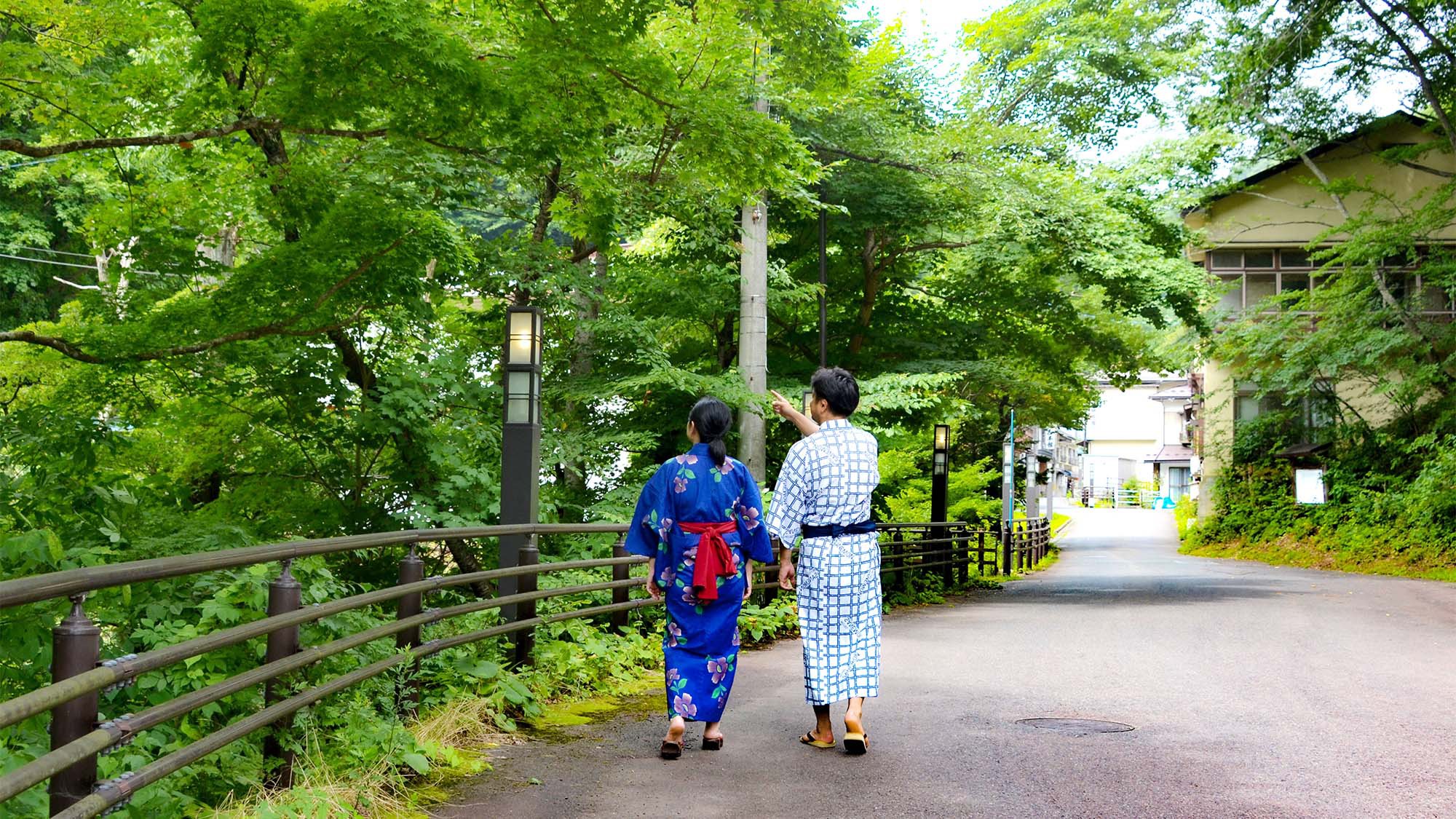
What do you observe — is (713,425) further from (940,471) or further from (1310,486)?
(1310,486)

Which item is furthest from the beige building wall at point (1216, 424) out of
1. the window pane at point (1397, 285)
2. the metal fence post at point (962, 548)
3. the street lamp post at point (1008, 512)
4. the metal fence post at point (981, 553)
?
the metal fence post at point (962, 548)

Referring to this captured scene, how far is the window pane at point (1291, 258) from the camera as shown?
37500 millimetres

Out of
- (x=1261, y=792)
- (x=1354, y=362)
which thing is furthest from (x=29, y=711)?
(x=1354, y=362)

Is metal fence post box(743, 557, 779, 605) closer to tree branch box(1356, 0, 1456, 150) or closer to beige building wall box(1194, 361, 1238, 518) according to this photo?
tree branch box(1356, 0, 1456, 150)

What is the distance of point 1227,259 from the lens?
1500 inches

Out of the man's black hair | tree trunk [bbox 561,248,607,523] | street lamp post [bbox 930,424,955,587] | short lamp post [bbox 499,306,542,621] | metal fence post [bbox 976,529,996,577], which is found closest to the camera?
the man's black hair

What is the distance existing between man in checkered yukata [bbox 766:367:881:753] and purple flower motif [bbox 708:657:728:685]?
1.36ft

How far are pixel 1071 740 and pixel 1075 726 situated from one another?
447mm

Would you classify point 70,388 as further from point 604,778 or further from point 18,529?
point 604,778

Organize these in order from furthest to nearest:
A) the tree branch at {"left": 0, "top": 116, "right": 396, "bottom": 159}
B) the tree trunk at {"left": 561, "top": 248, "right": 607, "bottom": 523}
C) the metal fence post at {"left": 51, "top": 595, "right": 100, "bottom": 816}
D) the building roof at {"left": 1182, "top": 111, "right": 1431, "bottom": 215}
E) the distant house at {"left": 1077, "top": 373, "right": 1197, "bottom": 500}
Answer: the distant house at {"left": 1077, "top": 373, "right": 1197, "bottom": 500} < the building roof at {"left": 1182, "top": 111, "right": 1431, "bottom": 215} < the tree trunk at {"left": 561, "top": 248, "right": 607, "bottom": 523} < the tree branch at {"left": 0, "top": 116, "right": 396, "bottom": 159} < the metal fence post at {"left": 51, "top": 595, "right": 100, "bottom": 816}

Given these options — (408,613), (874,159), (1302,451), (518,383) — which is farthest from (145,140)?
(1302,451)

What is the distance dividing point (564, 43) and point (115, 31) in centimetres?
351

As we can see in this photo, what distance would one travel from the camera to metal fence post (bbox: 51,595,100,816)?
10.0ft

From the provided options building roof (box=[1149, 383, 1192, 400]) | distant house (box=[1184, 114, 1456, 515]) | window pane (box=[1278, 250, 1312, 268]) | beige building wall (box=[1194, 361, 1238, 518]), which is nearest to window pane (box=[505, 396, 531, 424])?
distant house (box=[1184, 114, 1456, 515])
